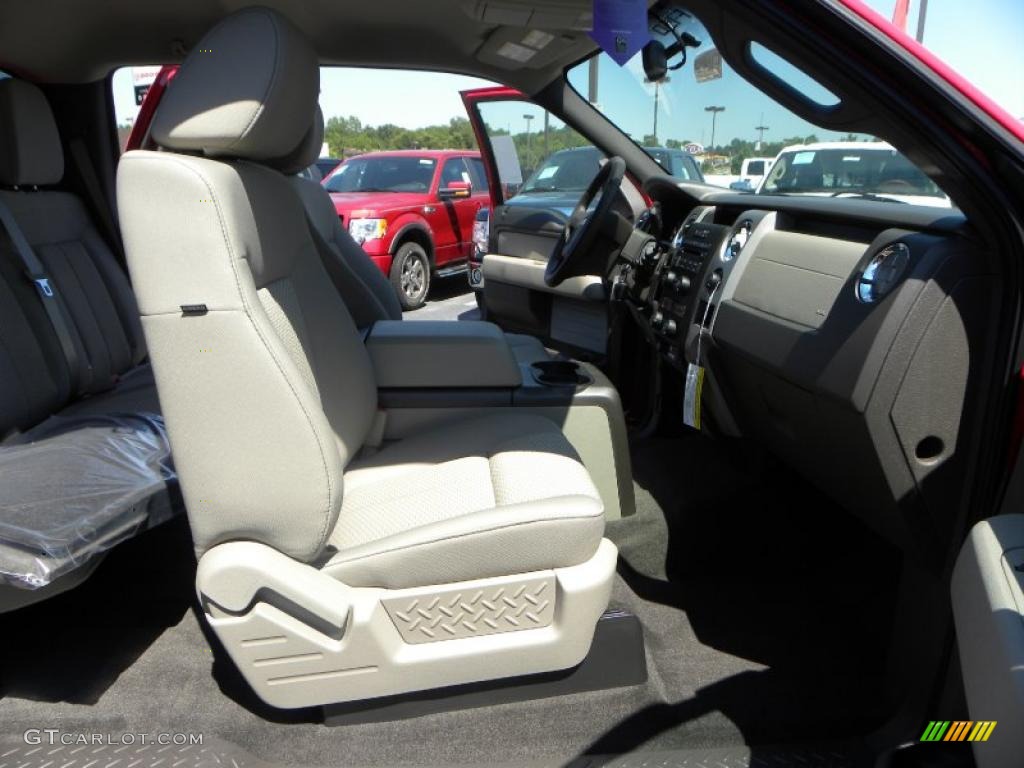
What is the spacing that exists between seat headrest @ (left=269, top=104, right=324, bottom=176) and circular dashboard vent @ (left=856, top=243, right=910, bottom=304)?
118cm

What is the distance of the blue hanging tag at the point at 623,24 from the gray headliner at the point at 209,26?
2.98 feet

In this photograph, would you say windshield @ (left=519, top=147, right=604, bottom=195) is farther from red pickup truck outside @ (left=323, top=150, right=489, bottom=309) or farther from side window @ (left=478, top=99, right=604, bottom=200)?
red pickup truck outside @ (left=323, top=150, right=489, bottom=309)

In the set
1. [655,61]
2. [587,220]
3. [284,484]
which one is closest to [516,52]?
[587,220]

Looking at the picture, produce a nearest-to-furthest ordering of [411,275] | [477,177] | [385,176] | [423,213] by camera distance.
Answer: [411,275] → [423,213] → [385,176] → [477,177]

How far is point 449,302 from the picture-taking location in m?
6.75

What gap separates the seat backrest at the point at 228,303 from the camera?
1.19m

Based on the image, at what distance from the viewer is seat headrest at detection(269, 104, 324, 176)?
68.6 inches

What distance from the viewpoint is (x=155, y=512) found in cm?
173

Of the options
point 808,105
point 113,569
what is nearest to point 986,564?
point 808,105

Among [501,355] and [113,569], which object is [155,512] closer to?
[113,569]

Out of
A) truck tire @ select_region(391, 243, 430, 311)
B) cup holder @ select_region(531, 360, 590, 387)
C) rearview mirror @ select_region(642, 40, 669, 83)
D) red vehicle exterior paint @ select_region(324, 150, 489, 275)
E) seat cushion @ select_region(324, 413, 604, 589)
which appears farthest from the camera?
truck tire @ select_region(391, 243, 430, 311)

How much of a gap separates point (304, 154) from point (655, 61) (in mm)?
843

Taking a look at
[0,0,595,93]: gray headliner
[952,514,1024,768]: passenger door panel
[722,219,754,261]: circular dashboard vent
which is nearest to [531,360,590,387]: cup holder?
[722,219,754,261]: circular dashboard vent

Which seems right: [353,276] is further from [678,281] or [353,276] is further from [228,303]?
[228,303]
